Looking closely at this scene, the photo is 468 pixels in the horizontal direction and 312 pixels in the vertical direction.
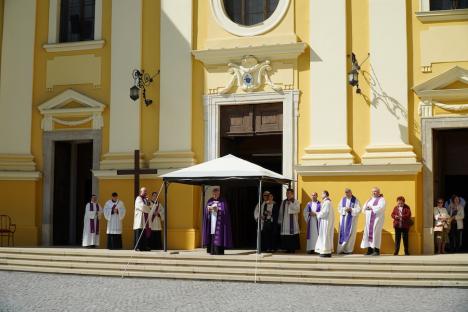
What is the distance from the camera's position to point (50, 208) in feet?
68.0

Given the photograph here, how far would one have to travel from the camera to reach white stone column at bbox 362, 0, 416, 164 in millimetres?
17828

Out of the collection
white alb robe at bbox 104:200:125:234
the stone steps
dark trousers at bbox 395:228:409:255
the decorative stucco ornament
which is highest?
the decorative stucco ornament

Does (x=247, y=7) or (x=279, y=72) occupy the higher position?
(x=247, y=7)

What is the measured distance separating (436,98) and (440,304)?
Answer: 24.0ft

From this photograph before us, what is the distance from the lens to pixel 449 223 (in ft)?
58.1

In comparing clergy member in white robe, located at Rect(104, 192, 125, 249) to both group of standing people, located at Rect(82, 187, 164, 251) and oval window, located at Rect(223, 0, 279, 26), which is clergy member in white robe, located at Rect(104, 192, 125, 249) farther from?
oval window, located at Rect(223, 0, 279, 26)

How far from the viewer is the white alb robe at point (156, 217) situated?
1834 cm

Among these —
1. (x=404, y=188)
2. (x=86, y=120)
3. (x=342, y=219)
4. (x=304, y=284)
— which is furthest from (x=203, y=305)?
(x=86, y=120)

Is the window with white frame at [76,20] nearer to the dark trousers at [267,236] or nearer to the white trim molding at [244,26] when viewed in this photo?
the white trim molding at [244,26]

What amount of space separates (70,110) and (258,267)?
8.34 m

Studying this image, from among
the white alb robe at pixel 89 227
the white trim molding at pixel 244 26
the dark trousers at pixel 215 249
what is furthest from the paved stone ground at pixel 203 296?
the white trim molding at pixel 244 26

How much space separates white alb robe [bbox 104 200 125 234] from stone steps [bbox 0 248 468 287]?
1943 mm

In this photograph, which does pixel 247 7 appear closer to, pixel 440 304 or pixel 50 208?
pixel 50 208

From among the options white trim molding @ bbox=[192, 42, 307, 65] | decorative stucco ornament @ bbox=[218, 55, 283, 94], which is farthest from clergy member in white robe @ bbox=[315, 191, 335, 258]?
white trim molding @ bbox=[192, 42, 307, 65]
